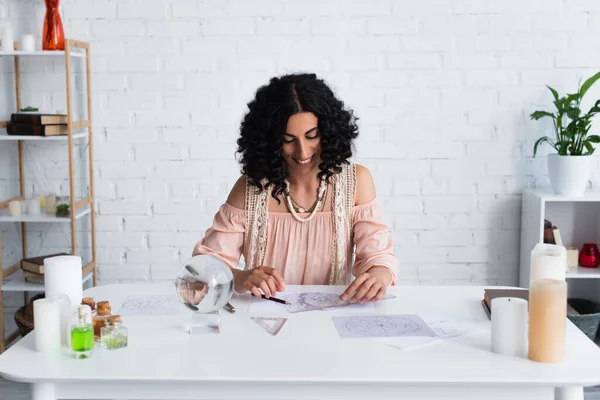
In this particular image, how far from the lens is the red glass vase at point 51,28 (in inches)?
122

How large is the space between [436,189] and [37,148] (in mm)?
1891

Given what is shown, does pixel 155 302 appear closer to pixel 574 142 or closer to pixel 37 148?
pixel 37 148

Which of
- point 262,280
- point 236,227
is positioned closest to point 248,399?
point 262,280

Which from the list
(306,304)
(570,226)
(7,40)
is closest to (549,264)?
(306,304)

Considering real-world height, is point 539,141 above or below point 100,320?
above

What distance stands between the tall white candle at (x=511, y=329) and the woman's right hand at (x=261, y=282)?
62 cm

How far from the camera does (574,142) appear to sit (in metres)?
3.12

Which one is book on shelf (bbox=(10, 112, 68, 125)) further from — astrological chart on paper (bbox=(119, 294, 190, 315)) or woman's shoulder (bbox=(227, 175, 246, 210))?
astrological chart on paper (bbox=(119, 294, 190, 315))

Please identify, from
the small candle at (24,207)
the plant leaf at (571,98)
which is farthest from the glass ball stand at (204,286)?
the plant leaf at (571,98)

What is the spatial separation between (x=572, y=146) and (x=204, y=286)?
2104 mm

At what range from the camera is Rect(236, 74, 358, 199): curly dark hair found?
2.10 m

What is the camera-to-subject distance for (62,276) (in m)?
1.61

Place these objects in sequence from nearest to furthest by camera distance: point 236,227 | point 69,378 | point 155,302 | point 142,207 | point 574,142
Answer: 1. point 69,378
2. point 155,302
3. point 236,227
4. point 574,142
5. point 142,207

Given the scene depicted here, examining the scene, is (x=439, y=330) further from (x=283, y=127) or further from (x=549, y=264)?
(x=283, y=127)
